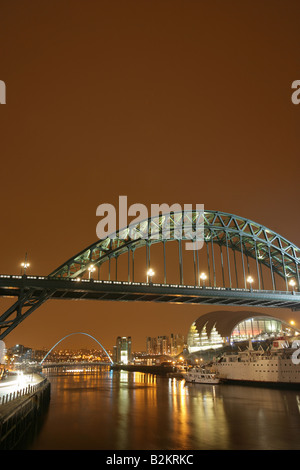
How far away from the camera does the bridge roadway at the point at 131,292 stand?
144ft

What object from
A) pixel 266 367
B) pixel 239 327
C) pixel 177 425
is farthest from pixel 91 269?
pixel 239 327

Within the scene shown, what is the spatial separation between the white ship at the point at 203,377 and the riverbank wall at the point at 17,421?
37.5 metres

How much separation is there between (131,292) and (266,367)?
70.1ft

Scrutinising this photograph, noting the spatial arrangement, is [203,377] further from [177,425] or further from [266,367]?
[177,425]

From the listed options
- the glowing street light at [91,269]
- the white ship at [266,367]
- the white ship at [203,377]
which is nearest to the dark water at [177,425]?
the white ship at [266,367]

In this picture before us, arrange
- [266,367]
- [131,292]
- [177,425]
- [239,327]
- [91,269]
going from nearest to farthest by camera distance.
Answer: [177,425], [131,292], [266,367], [91,269], [239,327]

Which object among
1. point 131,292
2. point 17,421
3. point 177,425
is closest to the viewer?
point 17,421

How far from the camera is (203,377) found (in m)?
61.7

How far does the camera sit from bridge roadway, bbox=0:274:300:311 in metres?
43.9

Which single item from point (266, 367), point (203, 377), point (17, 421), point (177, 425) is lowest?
point (177, 425)

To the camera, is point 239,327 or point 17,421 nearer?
point 17,421

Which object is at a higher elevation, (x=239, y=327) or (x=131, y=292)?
(x=239, y=327)

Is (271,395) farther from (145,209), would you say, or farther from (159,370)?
(159,370)

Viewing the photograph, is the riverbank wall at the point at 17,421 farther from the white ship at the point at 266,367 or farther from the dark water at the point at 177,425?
the white ship at the point at 266,367
